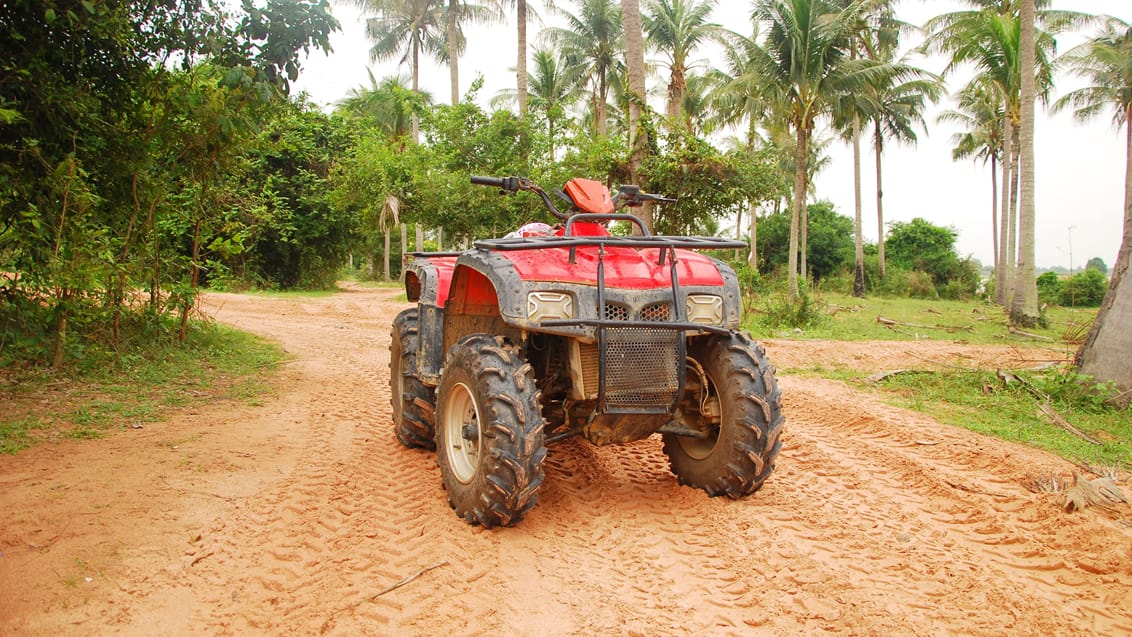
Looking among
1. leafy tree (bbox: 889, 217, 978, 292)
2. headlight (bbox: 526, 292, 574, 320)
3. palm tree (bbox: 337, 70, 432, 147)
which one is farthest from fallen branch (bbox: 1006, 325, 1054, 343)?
palm tree (bbox: 337, 70, 432, 147)

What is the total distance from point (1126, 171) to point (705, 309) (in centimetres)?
1578

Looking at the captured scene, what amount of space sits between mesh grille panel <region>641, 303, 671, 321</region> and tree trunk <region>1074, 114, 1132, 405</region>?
525 centimetres

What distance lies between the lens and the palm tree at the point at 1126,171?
667cm

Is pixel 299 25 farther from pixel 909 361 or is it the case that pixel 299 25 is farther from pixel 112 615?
pixel 909 361

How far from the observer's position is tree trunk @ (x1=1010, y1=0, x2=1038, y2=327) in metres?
16.8

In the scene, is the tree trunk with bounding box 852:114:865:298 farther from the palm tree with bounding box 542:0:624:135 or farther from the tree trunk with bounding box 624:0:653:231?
the tree trunk with bounding box 624:0:653:231

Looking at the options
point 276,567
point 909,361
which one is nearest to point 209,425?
point 276,567

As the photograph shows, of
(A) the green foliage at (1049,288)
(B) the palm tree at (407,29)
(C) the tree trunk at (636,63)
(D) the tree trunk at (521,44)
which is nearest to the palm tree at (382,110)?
(B) the palm tree at (407,29)

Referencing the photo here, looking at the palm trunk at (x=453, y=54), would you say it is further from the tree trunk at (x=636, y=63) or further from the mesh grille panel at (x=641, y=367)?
the mesh grille panel at (x=641, y=367)

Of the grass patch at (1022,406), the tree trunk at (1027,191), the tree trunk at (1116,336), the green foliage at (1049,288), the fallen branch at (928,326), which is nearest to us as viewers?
the grass patch at (1022,406)

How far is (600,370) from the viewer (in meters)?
3.63

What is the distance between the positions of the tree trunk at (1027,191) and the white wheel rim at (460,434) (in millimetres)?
17301

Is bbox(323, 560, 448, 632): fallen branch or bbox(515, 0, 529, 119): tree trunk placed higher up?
bbox(515, 0, 529, 119): tree trunk

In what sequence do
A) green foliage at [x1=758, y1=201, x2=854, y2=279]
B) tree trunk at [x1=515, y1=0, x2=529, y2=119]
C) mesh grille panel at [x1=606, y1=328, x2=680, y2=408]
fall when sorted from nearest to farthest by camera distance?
mesh grille panel at [x1=606, y1=328, x2=680, y2=408]
tree trunk at [x1=515, y1=0, x2=529, y2=119]
green foliage at [x1=758, y1=201, x2=854, y2=279]
